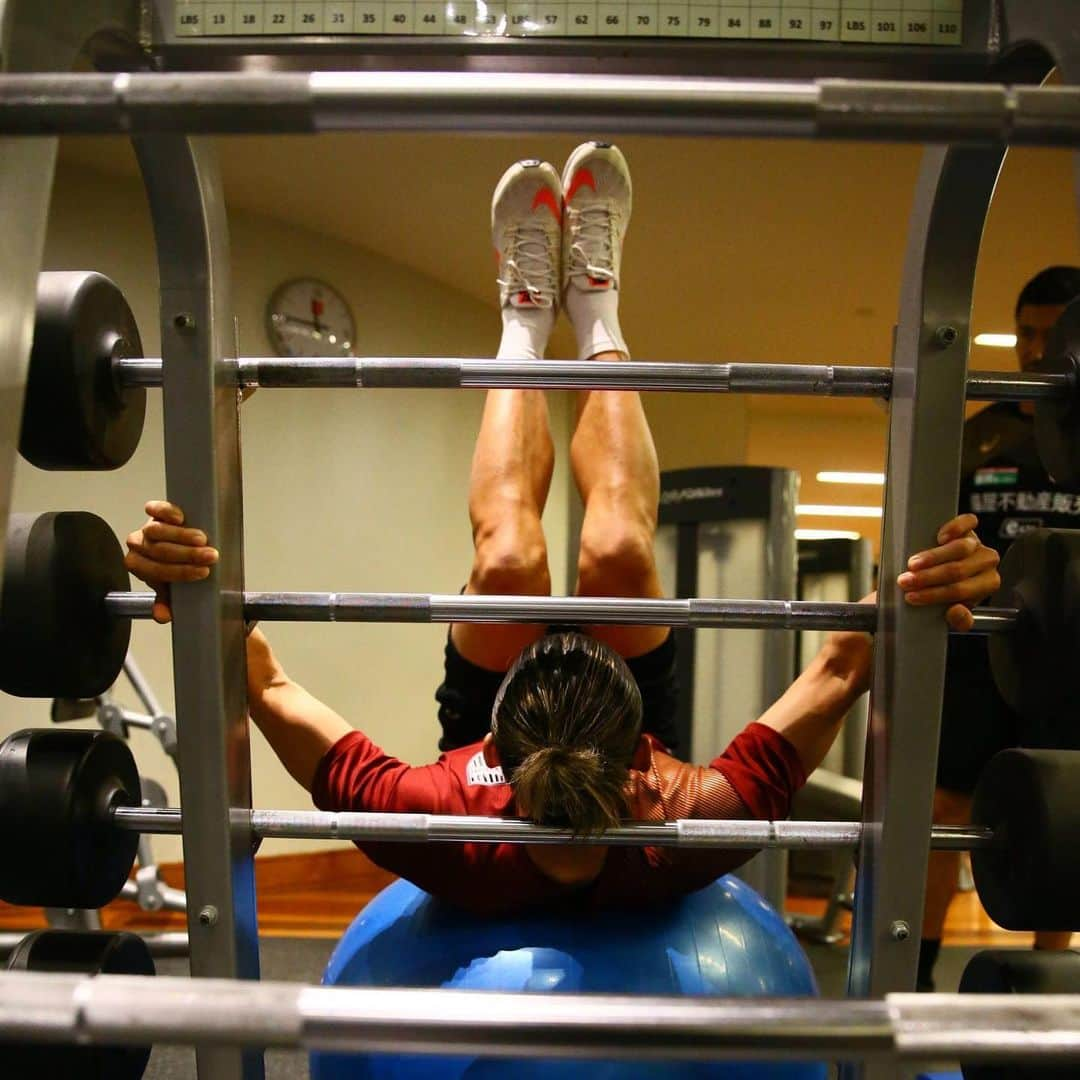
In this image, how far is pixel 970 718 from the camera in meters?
2.08

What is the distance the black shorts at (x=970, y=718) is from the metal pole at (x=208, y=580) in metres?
1.51

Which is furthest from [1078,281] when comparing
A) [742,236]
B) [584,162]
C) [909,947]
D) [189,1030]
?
[742,236]

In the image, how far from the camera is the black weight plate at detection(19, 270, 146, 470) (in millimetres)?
1000

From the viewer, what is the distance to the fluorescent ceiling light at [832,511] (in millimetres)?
10438

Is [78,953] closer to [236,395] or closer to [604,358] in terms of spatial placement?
[236,395]

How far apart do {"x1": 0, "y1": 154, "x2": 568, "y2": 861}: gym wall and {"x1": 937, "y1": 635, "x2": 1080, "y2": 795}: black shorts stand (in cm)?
270

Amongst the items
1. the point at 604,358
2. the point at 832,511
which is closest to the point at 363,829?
the point at 604,358

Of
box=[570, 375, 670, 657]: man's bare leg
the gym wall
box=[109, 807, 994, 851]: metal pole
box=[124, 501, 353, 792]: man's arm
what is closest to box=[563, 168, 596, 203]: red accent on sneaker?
box=[570, 375, 670, 657]: man's bare leg

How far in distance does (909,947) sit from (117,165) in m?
3.63

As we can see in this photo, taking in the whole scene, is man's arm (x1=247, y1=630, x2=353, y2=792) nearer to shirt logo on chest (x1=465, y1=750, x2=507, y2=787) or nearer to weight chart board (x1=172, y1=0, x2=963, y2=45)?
shirt logo on chest (x1=465, y1=750, x2=507, y2=787)

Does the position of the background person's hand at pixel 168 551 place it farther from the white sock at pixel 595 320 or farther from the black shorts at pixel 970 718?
the black shorts at pixel 970 718

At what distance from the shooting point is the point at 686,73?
1.01 meters

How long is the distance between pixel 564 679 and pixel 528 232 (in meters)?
0.82

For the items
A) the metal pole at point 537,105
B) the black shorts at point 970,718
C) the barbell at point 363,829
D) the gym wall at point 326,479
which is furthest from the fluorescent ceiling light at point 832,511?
the metal pole at point 537,105
